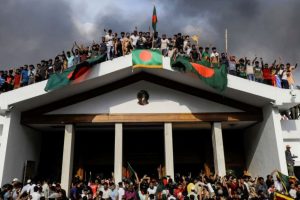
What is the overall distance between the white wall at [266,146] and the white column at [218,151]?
196 centimetres

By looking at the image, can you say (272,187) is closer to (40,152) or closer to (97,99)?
(97,99)

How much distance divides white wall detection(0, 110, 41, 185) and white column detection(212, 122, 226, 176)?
8.19m

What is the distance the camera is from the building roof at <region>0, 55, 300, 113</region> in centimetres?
1235

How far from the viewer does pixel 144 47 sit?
13281 millimetres

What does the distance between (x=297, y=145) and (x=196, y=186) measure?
543 centimetres

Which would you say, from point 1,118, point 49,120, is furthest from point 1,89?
point 49,120

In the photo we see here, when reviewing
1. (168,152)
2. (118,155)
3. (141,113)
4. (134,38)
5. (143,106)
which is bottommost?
(118,155)

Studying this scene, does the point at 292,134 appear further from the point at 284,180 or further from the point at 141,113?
the point at 141,113

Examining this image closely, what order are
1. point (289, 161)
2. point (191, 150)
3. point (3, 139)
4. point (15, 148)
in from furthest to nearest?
point (191, 150), point (15, 148), point (289, 161), point (3, 139)

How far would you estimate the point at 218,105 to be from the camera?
13.5 metres

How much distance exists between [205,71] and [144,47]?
2.80m

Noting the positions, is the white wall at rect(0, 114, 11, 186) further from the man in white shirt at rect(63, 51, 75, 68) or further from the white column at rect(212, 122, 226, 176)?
the white column at rect(212, 122, 226, 176)

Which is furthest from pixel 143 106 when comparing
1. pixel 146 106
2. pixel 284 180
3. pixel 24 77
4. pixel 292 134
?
pixel 292 134

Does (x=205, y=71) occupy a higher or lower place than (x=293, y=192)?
higher
